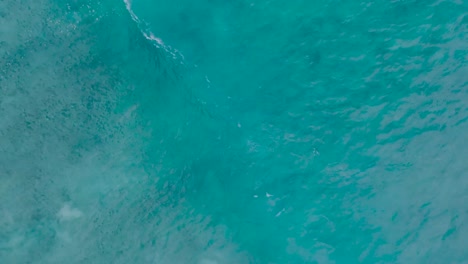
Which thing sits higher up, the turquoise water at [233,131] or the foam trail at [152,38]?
the foam trail at [152,38]

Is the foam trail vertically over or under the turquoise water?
over

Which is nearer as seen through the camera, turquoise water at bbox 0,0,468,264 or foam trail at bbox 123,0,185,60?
turquoise water at bbox 0,0,468,264

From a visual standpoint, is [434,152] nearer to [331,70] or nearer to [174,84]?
[331,70]

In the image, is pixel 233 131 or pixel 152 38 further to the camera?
pixel 152 38

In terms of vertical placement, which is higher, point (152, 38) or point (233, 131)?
point (152, 38)

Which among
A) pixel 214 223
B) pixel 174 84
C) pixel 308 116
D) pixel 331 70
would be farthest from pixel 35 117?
pixel 331 70

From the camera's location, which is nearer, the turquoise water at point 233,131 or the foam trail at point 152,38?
the turquoise water at point 233,131

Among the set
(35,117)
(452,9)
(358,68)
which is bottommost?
(35,117)

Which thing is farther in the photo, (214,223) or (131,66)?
(131,66)
